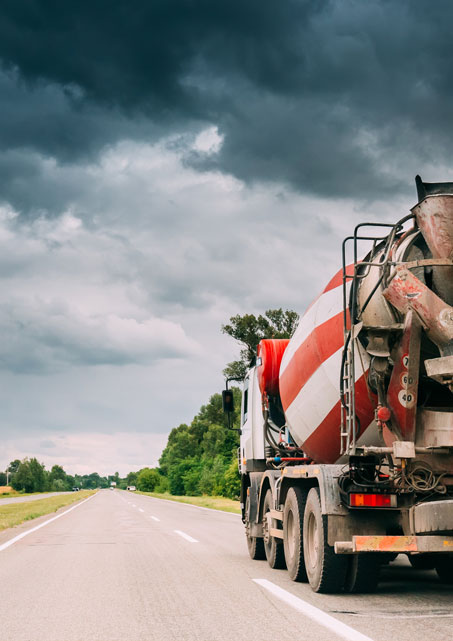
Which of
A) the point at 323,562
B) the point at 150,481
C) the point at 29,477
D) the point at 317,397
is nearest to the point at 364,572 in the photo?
the point at 323,562

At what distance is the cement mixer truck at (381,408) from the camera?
707 cm

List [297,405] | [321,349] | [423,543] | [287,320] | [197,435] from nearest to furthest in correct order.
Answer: [423,543]
[321,349]
[297,405]
[287,320]
[197,435]

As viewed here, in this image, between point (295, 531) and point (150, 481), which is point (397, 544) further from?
point (150, 481)

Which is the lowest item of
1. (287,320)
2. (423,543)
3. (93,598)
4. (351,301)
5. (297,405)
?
(93,598)

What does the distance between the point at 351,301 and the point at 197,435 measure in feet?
393

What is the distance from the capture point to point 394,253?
758cm

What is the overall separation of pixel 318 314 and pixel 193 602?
353 centimetres

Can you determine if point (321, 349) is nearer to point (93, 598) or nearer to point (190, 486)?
point (93, 598)

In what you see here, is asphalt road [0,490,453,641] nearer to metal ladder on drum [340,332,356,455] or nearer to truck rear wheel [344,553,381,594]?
truck rear wheel [344,553,381,594]

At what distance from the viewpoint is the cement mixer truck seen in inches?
278

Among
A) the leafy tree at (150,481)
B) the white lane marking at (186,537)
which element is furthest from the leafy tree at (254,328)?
the leafy tree at (150,481)

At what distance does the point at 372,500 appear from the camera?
24.4 ft

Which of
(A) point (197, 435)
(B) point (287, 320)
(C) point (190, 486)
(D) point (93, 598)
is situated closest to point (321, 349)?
(D) point (93, 598)

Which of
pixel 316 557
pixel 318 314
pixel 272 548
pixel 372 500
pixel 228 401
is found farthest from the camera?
pixel 228 401
